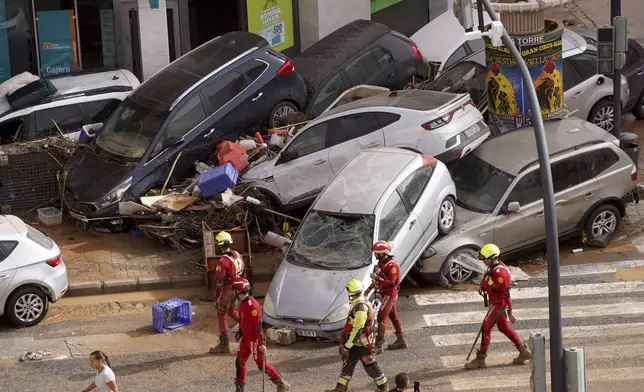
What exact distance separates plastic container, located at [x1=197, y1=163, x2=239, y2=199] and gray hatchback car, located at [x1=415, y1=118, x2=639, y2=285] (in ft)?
11.1

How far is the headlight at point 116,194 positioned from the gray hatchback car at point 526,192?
5.08 m

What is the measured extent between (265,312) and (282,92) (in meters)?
6.23

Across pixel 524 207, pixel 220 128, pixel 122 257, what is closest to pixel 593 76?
pixel 524 207

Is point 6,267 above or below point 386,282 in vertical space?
below

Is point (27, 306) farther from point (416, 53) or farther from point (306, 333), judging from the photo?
point (416, 53)

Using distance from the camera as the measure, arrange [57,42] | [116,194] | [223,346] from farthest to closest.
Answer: [57,42], [116,194], [223,346]

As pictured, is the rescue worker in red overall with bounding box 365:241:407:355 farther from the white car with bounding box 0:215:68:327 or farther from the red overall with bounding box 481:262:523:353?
the white car with bounding box 0:215:68:327

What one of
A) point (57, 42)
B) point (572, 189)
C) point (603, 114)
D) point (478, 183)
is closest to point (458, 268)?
point (478, 183)

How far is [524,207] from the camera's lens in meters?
20.7

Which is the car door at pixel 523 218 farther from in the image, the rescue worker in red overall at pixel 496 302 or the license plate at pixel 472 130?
the rescue worker in red overall at pixel 496 302

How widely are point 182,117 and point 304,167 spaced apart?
2.42 m

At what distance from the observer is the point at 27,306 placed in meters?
19.4

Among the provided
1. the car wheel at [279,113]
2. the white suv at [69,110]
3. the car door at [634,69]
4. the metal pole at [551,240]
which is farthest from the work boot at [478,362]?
the white suv at [69,110]

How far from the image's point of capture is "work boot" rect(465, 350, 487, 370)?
57.6 ft
